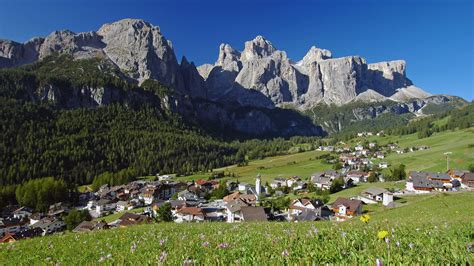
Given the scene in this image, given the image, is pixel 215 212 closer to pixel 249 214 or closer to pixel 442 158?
pixel 249 214

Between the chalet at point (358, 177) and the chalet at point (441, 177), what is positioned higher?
the chalet at point (441, 177)

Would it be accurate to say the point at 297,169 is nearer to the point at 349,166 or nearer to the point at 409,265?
the point at 349,166

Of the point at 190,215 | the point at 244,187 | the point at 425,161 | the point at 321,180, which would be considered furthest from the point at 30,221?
the point at 425,161

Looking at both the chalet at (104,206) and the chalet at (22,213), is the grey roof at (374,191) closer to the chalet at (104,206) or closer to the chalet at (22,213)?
the chalet at (104,206)

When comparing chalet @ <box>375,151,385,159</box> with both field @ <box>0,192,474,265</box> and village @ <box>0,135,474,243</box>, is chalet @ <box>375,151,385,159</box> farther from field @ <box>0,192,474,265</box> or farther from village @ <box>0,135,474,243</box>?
field @ <box>0,192,474,265</box>

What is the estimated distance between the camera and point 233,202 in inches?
3440

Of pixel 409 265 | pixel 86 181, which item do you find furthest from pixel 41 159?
pixel 409 265

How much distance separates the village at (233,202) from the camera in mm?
70500

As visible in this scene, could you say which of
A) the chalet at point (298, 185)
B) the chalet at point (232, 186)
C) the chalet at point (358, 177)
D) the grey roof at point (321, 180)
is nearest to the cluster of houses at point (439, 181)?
the chalet at point (358, 177)

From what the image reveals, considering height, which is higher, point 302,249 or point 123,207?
point 302,249

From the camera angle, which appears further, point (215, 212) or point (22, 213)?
point (22, 213)

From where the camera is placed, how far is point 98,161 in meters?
185

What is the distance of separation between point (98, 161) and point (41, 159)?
32.3 m

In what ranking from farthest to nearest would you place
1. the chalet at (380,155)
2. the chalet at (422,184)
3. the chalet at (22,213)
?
1. the chalet at (380,155)
2. the chalet at (22,213)
3. the chalet at (422,184)
